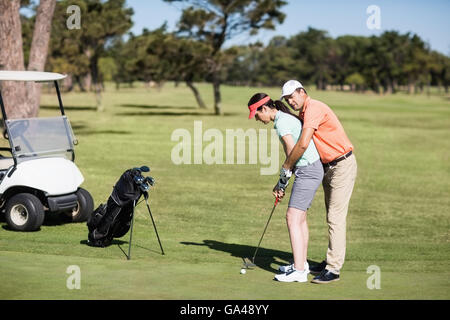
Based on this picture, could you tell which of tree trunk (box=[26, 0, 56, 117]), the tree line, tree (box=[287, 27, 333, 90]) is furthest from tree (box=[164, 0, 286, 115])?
tree (box=[287, 27, 333, 90])

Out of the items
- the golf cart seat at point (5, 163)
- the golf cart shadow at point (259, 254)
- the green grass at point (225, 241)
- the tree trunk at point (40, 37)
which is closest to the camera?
the green grass at point (225, 241)

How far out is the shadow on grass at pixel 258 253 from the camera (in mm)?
7639

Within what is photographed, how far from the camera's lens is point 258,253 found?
27.5ft

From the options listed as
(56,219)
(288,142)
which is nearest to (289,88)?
(288,142)

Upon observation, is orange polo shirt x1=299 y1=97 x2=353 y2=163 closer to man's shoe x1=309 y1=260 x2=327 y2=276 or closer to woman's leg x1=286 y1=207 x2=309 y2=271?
woman's leg x1=286 y1=207 x2=309 y2=271

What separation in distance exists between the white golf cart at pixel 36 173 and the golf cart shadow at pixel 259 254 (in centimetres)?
191

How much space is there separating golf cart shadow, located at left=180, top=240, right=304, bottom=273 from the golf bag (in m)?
1.04

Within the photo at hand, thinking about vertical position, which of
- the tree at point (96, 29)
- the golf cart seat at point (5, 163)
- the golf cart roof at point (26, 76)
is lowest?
the golf cart seat at point (5, 163)

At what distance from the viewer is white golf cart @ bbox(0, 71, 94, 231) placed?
9297 mm

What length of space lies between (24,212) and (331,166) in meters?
4.62

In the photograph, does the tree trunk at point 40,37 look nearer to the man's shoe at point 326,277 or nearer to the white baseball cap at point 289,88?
the white baseball cap at point 289,88

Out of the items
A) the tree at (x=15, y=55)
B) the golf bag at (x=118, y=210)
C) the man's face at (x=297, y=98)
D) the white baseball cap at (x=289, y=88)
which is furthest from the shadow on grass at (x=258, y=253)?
the tree at (x=15, y=55)

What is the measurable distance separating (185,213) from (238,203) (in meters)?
1.67

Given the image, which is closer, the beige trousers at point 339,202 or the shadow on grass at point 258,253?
the beige trousers at point 339,202
